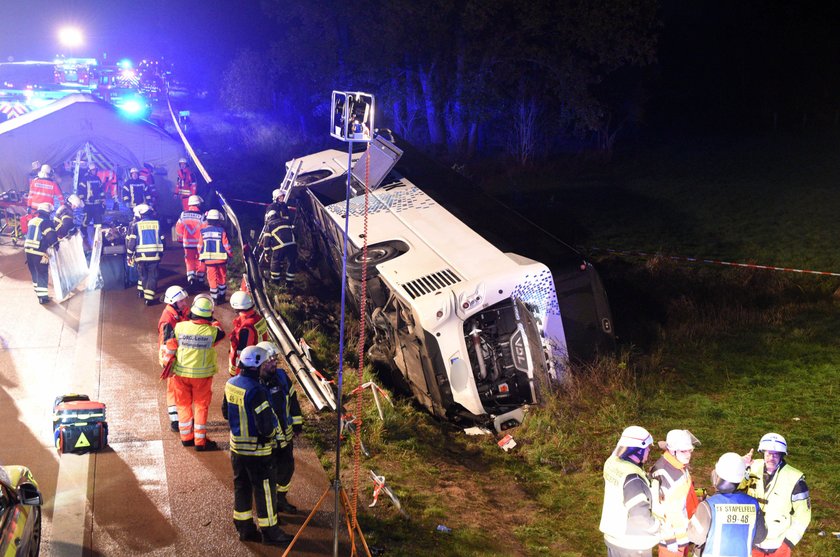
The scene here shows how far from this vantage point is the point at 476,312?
8.47 metres

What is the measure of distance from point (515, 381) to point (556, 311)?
37.1 inches

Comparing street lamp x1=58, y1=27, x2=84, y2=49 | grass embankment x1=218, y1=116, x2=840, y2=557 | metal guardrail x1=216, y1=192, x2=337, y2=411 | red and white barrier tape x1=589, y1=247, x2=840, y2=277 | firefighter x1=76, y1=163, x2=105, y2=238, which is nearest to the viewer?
grass embankment x1=218, y1=116, x2=840, y2=557

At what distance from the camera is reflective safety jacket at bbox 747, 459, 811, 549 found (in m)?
5.29

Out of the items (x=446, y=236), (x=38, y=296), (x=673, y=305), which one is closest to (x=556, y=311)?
(x=446, y=236)

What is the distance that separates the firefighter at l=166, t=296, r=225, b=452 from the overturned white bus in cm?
182

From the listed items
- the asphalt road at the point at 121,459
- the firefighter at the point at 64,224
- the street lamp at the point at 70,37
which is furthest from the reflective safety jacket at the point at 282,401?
the street lamp at the point at 70,37

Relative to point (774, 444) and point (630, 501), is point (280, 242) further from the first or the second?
point (774, 444)

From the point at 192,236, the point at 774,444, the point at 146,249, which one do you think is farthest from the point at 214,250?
the point at 774,444

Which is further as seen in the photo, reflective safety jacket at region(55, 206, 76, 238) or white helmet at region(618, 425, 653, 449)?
reflective safety jacket at region(55, 206, 76, 238)

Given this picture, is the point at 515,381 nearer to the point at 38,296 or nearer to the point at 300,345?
the point at 300,345

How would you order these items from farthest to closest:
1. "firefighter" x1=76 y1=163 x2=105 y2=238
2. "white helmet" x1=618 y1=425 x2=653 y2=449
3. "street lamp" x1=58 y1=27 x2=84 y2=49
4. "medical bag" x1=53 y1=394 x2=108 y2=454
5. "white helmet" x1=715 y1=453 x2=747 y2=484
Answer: "street lamp" x1=58 y1=27 x2=84 y2=49
"firefighter" x1=76 y1=163 x2=105 y2=238
"medical bag" x1=53 y1=394 x2=108 y2=454
"white helmet" x1=618 y1=425 x2=653 y2=449
"white helmet" x1=715 y1=453 x2=747 y2=484

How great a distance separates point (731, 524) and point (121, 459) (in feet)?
18.6

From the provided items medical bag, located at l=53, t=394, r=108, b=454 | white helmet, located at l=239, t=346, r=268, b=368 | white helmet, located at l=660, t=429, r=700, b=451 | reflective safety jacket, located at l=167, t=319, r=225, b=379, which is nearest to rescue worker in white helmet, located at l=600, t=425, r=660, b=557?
white helmet, located at l=660, t=429, r=700, b=451

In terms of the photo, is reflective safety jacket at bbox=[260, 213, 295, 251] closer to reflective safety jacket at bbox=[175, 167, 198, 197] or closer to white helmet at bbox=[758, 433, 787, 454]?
reflective safety jacket at bbox=[175, 167, 198, 197]
